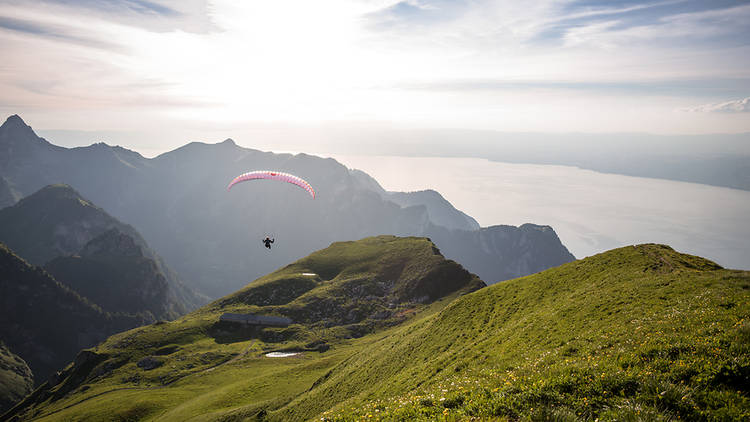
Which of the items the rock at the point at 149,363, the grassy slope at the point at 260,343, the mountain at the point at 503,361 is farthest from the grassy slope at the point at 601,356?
the rock at the point at 149,363

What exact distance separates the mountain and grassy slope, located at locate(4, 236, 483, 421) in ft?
2.26

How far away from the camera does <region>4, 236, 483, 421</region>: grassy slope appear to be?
7306 centimetres

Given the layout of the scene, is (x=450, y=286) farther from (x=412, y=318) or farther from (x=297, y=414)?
(x=297, y=414)

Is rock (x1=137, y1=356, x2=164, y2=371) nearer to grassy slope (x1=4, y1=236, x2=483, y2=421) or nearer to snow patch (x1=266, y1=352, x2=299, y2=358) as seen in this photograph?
grassy slope (x1=4, y1=236, x2=483, y2=421)

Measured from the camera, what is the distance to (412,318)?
118188 millimetres

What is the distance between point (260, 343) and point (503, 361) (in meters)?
115

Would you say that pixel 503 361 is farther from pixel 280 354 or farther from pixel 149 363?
pixel 149 363

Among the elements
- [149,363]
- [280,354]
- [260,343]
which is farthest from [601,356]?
[149,363]

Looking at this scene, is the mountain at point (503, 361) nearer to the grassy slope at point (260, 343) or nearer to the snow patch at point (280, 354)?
the grassy slope at point (260, 343)

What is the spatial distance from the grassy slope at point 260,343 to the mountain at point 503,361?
27.1 inches

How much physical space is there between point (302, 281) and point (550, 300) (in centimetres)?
13796

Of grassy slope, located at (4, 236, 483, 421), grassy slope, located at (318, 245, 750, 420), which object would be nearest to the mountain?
grassy slope, located at (318, 245, 750, 420)

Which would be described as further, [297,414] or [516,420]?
[297,414]

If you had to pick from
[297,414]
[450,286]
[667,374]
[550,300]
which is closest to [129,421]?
[297,414]
